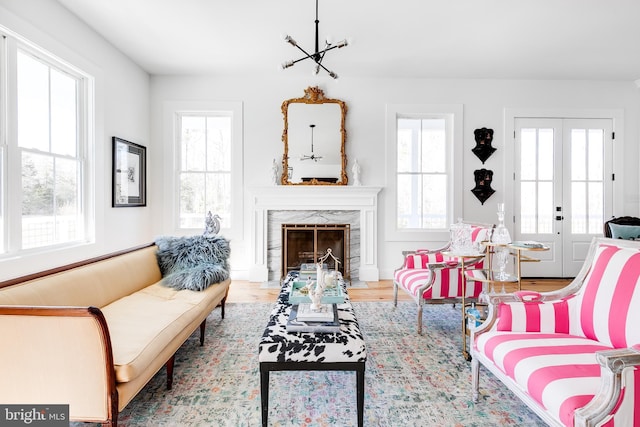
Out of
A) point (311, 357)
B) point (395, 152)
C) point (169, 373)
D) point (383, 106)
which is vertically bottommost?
point (169, 373)

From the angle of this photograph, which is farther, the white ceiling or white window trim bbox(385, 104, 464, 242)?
white window trim bbox(385, 104, 464, 242)

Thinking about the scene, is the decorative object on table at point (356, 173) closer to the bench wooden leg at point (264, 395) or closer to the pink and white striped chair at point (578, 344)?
the pink and white striped chair at point (578, 344)

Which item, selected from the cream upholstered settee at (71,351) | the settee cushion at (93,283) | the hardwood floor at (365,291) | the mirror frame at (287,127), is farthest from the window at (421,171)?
the cream upholstered settee at (71,351)

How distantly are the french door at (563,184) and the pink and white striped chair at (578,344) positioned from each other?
3.33 meters

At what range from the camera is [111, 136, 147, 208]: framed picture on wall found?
12.8 ft

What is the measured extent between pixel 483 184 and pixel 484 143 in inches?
22.9

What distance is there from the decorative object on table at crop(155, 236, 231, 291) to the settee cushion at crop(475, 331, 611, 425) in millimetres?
2113

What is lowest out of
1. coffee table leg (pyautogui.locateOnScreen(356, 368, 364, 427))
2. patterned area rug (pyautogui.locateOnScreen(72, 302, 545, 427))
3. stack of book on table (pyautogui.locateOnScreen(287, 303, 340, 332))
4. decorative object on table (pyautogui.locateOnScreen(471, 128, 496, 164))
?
patterned area rug (pyautogui.locateOnScreen(72, 302, 545, 427))

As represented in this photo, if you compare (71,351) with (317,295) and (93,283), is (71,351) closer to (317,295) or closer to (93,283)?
(93,283)

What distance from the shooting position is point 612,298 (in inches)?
63.9

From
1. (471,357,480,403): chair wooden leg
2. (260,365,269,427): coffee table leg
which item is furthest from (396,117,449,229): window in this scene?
(260,365,269,427): coffee table leg

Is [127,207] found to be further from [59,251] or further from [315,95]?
[315,95]

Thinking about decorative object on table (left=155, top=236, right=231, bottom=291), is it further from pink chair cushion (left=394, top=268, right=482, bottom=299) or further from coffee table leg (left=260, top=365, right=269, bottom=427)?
pink chair cushion (left=394, top=268, right=482, bottom=299)

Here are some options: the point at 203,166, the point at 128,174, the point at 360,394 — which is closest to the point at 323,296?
the point at 360,394
